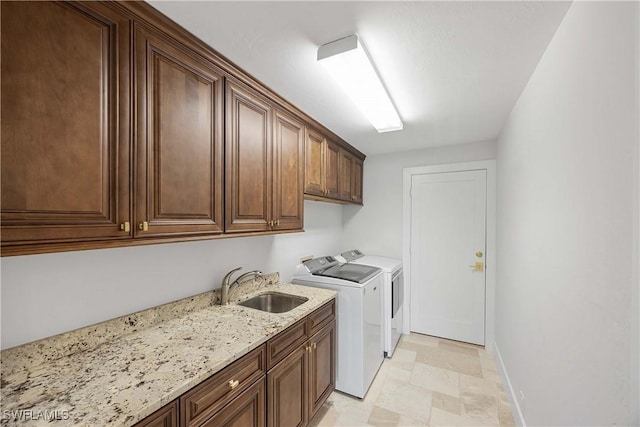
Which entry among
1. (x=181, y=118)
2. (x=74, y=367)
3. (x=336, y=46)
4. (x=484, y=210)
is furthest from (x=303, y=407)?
(x=484, y=210)

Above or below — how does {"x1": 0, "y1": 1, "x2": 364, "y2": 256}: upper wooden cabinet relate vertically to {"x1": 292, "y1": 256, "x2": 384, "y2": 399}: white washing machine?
above

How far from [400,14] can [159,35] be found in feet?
3.44

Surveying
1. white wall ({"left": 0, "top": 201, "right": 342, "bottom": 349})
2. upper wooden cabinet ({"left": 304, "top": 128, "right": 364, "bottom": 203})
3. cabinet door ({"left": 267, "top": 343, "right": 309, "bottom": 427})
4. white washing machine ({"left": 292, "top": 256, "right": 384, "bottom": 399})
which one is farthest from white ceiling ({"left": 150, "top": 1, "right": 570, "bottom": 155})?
cabinet door ({"left": 267, "top": 343, "right": 309, "bottom": 427})

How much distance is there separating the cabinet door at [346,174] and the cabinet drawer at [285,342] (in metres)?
1.60

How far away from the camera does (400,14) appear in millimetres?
1098

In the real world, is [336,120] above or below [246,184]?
above

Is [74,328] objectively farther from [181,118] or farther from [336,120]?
[336,120]

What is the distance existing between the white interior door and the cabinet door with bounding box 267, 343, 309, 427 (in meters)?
2.10

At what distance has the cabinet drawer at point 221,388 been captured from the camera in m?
0.97

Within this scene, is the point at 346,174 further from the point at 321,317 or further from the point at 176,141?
the point at 176,141

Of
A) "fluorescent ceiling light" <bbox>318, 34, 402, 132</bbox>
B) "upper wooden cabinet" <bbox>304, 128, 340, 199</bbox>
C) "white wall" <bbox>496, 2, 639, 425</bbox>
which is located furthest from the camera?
"upper wooden cabinet" <bbox>304, 128, 340, 199</bbox>

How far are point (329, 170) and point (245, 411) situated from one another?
6.59ft

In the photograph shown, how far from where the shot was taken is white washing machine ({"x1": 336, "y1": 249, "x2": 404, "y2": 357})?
2.72 metres

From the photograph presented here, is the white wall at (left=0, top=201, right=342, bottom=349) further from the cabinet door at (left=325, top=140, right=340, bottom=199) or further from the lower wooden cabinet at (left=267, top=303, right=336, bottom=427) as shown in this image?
the cabinet door at (left=325, top=140, right=340, bottom=199)
